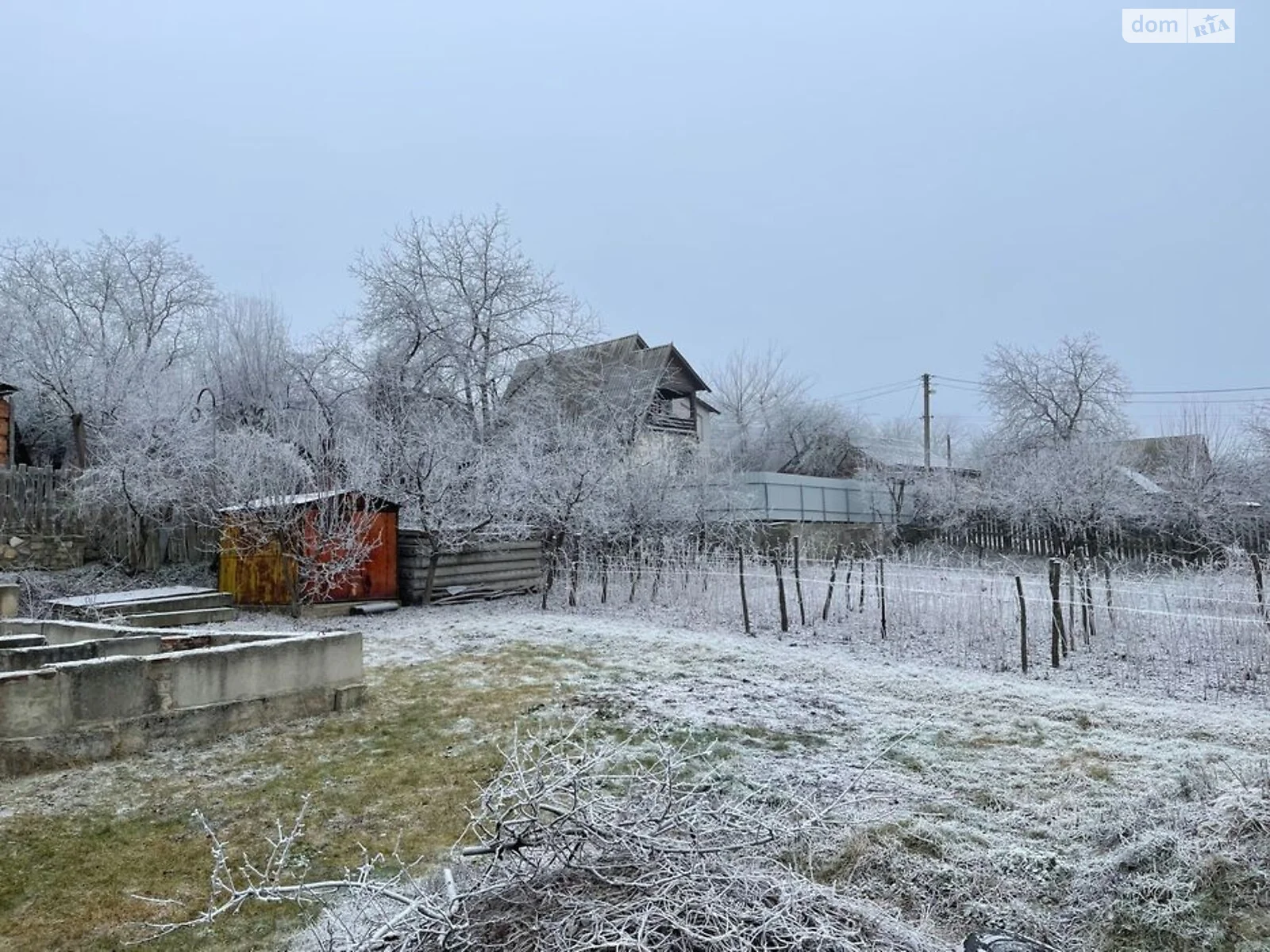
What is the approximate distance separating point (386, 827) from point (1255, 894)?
3349 millimetres

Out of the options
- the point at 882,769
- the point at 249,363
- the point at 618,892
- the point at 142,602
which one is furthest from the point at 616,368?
the point at 618,892

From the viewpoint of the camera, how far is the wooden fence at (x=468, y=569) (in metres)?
11.4

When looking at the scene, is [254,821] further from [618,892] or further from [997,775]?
[997,775]

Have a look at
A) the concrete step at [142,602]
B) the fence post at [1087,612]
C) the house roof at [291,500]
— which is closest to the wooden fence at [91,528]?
the concrete step at [142,602]

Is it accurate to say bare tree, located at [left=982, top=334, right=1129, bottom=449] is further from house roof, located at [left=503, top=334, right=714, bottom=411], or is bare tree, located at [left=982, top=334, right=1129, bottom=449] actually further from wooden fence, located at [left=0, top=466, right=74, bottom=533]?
wooden fence, located at [left=0, top=466, right=74, bottom=533]

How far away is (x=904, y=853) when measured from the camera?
10.5ft

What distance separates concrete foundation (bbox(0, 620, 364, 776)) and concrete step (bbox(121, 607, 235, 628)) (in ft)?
8.29

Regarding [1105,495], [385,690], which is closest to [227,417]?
[385,690]

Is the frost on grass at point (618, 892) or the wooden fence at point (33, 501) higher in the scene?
the wooden fence at point (33, 501)

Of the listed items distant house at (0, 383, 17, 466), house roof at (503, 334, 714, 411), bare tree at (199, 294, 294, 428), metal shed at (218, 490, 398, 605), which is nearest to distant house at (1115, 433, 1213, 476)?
house roof at (503, 334, 714, 411)

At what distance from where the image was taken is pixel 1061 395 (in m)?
27.2

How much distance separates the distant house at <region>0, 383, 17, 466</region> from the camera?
592 inches

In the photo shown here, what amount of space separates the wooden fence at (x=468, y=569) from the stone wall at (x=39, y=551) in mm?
5248

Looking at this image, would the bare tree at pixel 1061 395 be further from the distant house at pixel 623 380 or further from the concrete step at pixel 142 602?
the concrete step at pixel 142 602
